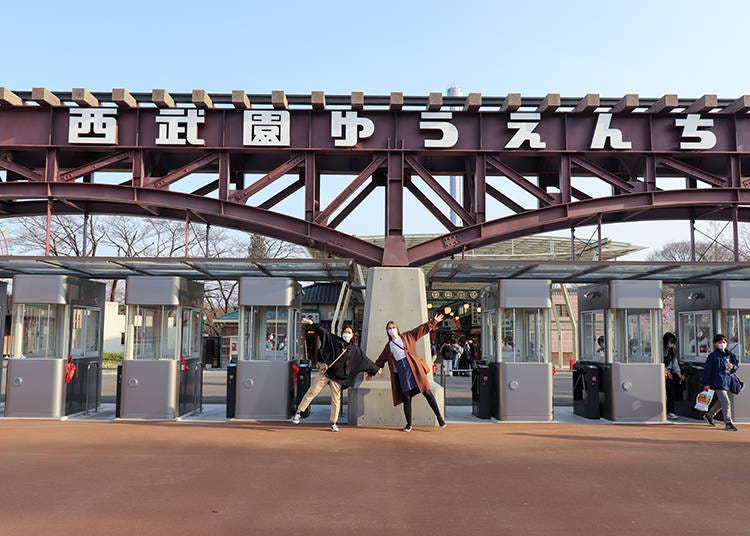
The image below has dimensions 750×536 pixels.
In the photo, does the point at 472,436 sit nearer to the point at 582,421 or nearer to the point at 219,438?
the point at 582,421

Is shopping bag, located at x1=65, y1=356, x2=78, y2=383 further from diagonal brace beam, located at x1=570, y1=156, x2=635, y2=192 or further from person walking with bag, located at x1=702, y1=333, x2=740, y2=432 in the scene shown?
person walking with bag, located at x1=702, y1=333, x2=740, y2=432

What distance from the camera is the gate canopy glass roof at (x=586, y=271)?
11.0 m

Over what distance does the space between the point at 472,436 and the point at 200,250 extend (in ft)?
117

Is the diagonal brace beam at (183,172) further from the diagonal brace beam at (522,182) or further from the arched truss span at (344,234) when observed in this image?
the diagonal brace beam at (522,182)

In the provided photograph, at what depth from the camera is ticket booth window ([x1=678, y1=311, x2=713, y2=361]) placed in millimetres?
12258

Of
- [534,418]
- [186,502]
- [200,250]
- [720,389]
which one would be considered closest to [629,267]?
[720,389]

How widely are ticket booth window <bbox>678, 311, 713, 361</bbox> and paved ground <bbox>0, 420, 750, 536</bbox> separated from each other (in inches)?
107

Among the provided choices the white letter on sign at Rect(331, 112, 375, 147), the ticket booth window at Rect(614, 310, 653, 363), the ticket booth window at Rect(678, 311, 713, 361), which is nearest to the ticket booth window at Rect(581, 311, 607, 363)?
the ticket booth window at Rect(614, 310, 653, 363)

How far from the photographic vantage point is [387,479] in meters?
6.88

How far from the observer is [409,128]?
1264 cm

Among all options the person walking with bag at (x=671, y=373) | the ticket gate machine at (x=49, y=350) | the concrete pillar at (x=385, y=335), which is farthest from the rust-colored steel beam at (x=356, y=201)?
the person walking with bag at (x=671, y=373)

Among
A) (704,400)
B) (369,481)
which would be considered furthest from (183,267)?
(704,400)

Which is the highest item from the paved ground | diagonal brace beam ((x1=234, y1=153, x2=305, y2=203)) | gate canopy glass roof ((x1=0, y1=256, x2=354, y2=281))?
diagonal brace beam ((x1=234, y1=153, x2=305, y2=203))

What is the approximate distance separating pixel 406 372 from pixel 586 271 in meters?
4.28
